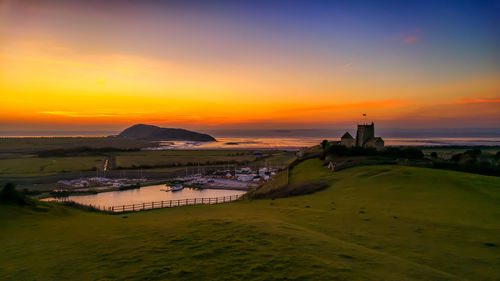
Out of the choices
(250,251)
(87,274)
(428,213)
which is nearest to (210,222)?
(250,251)

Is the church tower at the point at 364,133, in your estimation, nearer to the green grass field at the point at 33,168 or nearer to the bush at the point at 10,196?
the bush at the point at 10,196

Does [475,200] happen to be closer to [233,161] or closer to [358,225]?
[358,225]

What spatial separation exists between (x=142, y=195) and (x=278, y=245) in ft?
141

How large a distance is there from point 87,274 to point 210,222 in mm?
7022

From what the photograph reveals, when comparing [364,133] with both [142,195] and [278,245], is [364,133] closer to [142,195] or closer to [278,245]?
[142,195]

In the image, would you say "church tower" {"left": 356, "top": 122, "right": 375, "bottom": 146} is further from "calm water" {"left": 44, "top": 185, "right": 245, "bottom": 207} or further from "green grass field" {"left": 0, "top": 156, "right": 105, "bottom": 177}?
"green grass field" {"left": 0, "top": 156, "right": 105, "bottom": 177}

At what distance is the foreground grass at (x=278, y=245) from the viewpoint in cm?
908

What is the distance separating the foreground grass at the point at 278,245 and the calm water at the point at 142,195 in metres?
26.3

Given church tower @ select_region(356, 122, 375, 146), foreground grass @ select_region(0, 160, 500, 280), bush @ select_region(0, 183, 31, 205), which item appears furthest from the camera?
church tower @ select_region(356, 122, 375, 146)

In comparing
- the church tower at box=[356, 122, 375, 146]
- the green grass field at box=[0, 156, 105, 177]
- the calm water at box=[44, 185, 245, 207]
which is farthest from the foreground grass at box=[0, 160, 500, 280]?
the green grass field at box=[0, 156, 105, 177]

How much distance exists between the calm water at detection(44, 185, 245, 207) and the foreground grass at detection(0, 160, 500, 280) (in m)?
26.3

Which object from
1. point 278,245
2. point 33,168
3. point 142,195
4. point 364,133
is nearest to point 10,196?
point 278,245

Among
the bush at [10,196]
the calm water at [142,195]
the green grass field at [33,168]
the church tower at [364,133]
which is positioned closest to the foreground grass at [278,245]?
the bush at [10,196]

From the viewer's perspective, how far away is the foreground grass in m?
9.08
